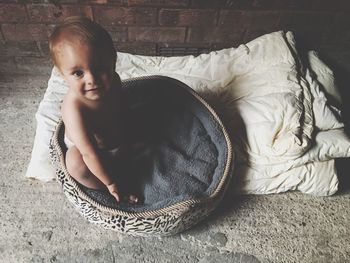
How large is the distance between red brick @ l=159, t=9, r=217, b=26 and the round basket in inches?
12.9

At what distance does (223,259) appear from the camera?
1.21 meters

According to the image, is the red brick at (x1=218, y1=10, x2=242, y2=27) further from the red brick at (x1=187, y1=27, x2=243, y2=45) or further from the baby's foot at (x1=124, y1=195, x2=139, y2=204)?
the baby's foot at (x1=124, y1=195, x2=139, y2=204)

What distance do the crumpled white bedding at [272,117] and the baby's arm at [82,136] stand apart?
34 centimetres

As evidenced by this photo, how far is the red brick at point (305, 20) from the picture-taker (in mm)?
1595

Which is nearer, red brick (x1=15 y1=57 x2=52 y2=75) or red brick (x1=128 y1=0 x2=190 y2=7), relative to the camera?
red brick (x1=128 y1=0 x2=190 y2=7)

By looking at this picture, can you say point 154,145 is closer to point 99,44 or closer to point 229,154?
point 229,154

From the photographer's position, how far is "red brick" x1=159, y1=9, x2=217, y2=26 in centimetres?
153

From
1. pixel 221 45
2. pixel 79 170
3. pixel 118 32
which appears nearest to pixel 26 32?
pixel 118 32

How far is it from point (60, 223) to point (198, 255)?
20.8 inches

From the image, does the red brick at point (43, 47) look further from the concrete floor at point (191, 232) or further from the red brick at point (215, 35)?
→ the red brick at point (215, 35)

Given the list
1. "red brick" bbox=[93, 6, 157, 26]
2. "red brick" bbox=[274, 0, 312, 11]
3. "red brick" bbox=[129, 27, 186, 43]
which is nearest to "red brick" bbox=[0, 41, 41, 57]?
"red brick" bbox=[93, 6, 157, 26]

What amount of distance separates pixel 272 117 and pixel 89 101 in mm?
675

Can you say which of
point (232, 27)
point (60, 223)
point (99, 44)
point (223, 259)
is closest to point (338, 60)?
point (232, 27)

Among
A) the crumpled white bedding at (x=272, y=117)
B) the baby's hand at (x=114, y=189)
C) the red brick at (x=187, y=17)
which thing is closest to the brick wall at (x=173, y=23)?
the red brick at (x=187, y=17)
